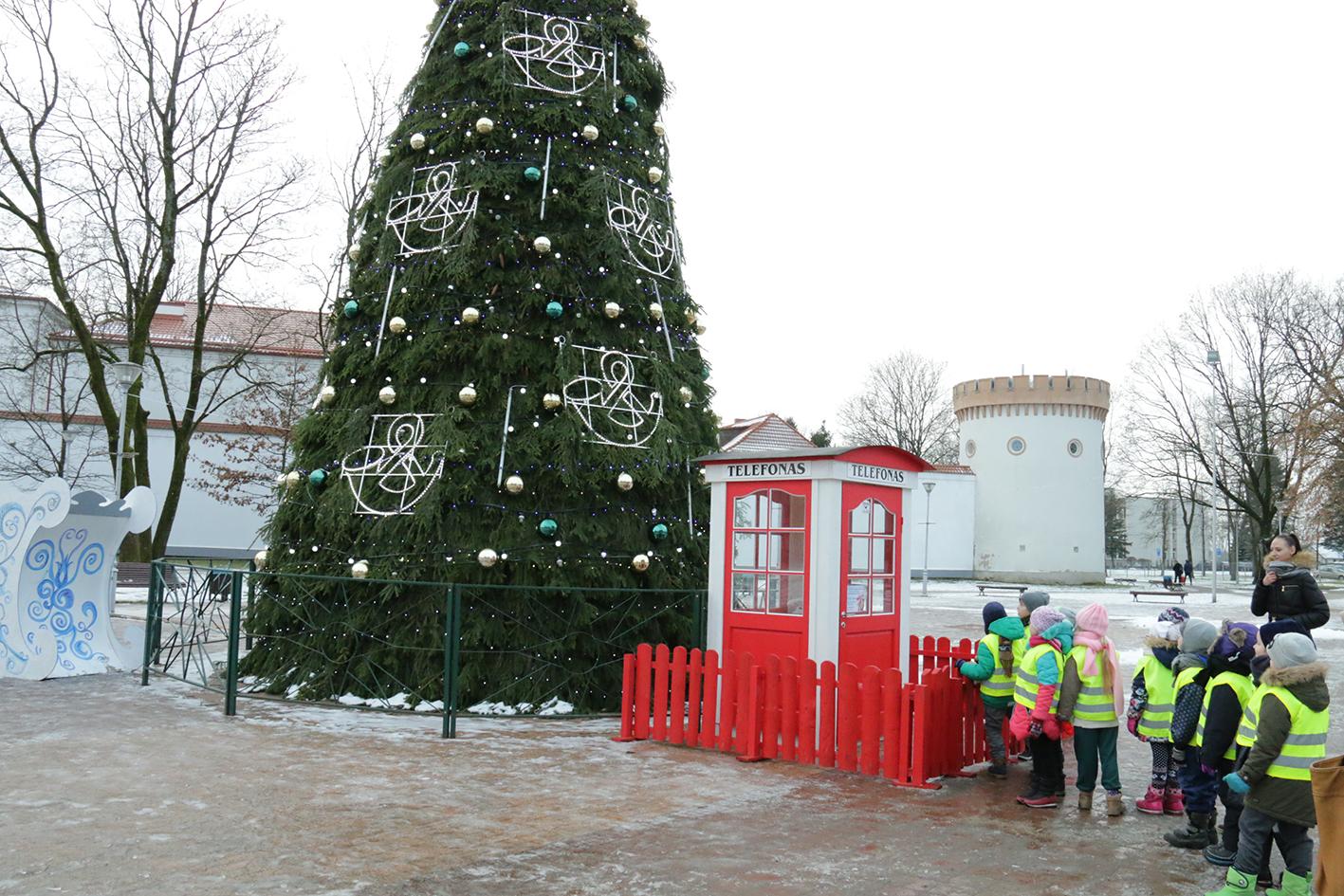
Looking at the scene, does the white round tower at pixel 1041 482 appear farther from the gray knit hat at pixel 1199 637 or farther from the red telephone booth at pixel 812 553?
the gray knit hat at pixel 1199 637

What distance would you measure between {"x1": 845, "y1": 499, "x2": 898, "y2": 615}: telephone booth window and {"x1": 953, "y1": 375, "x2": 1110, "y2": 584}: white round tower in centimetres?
4421

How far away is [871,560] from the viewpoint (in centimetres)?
985

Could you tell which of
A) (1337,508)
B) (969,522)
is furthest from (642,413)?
(969,522)

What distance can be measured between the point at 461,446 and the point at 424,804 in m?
4.45

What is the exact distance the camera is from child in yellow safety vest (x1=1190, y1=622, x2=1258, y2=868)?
5754mm

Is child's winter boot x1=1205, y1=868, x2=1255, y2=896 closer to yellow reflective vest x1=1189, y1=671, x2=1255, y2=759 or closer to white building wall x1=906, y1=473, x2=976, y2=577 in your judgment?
yellow reflective vest x1=1189, y1=671, x2=1255, y2=759

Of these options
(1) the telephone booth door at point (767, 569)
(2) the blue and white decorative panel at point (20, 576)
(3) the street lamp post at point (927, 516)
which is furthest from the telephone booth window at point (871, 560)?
(3) the street lamp post at point (927, 516)

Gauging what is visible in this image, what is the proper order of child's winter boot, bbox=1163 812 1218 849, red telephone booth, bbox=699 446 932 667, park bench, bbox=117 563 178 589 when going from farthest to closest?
park bench, bbox=117 563 178 589
red telephone booth, bbox=699 446 932 667
child's winter boot, bbox=1163 812 1218 849

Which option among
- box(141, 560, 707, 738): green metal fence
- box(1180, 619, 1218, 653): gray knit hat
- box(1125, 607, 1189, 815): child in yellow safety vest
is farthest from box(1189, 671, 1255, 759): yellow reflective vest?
box(141, 560, 707, 738): green metal fence

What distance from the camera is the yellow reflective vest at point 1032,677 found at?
23.9ft

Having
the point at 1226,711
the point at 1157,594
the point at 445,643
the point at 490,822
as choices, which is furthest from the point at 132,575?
the point at 1157,594

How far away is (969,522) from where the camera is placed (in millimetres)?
52688

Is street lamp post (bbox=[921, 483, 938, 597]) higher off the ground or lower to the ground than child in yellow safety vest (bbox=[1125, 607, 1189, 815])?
higher

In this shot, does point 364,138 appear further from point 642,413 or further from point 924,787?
point 924,787
